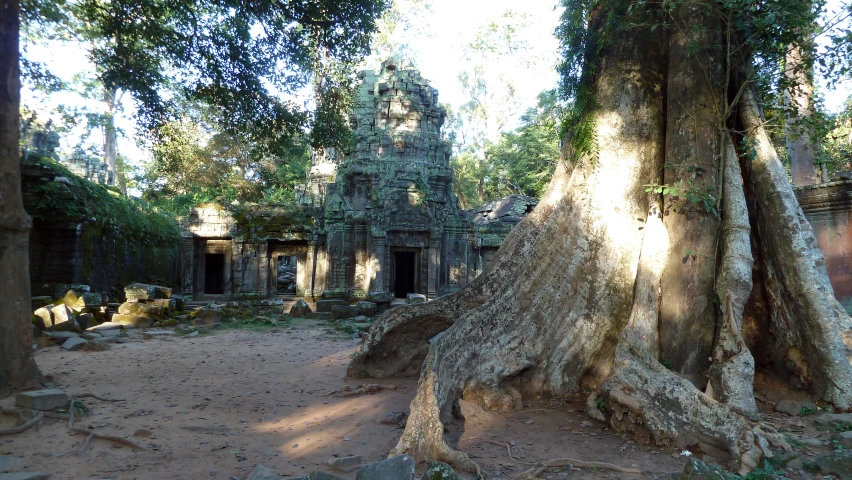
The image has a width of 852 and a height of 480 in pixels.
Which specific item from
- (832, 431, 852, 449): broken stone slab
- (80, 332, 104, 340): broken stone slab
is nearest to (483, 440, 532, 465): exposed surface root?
(832, 431, 852, 449): broken stone slab

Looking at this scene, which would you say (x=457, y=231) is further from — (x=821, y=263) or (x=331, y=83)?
(x=821, y=263)

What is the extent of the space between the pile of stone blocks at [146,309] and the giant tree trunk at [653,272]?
7.47 metres

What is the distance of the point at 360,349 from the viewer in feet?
18.4

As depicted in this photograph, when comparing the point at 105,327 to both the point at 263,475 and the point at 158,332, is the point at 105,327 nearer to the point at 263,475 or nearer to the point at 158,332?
the point at 158,332

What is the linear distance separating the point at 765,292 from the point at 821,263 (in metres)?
0.50

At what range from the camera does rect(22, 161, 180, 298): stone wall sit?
36.4 feet

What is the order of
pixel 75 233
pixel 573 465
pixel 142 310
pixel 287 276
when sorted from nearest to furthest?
1. pixel 573 465
2. pixel 142 310
3. pixel 75 233
4. pixel 287 276

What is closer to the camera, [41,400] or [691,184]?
[41,400]

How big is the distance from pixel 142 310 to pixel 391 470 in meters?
9.05

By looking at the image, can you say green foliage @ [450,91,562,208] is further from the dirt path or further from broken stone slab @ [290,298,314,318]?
the dirt path

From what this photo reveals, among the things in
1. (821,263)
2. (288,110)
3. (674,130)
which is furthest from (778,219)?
(288,110)

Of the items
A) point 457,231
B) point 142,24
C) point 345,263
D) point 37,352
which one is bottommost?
point 37,352

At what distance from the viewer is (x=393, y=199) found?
15.5 m

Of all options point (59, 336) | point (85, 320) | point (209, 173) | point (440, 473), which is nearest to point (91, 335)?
point (59, 336)
